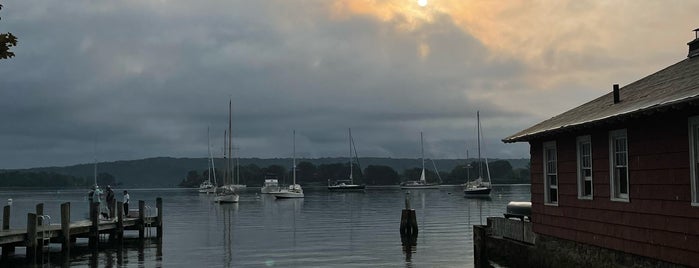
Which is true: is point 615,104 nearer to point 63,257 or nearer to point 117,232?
point 63,257

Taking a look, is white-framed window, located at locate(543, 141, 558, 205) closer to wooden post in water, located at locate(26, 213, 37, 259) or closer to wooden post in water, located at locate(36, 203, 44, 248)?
wooden post in water, located at locate(26, 213, 37, 259)

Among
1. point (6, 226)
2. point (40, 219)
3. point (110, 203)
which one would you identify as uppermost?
point (110, 203)

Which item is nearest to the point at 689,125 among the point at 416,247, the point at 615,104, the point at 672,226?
the point at 672,226

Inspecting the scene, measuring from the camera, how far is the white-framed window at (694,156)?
12.9 m

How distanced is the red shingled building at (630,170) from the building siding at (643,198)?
0.8 inches

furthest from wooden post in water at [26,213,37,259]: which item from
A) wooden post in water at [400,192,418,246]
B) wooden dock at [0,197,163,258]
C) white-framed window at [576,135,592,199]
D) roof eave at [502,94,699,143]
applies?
white-framed window at [576,135,592,199]

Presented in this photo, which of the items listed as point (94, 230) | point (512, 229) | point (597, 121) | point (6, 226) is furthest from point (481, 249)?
point (6, 226)

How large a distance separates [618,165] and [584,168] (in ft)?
6.15

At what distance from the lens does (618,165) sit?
16.0 m

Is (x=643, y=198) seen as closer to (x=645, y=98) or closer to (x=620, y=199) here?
(x=620, y=199)

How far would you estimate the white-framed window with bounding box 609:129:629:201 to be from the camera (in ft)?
51.7

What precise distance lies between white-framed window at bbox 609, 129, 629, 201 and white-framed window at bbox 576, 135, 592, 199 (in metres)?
1.33

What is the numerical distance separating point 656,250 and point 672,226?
87 centimetres

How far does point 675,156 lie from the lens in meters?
13.5
